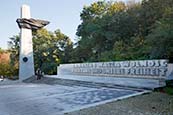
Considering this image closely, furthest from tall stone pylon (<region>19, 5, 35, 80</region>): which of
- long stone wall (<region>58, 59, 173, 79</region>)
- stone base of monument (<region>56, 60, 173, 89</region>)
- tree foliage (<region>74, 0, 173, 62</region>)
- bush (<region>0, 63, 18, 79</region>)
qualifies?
bush (<region>0, 63, 18, 79</region>)

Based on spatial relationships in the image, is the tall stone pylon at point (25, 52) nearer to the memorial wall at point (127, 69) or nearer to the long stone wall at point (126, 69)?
the long stone wall at point (126, 69)

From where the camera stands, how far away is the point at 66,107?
8578 mm

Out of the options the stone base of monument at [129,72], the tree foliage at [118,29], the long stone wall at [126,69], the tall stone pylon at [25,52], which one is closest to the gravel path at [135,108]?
the stone base of monument at [129,72]

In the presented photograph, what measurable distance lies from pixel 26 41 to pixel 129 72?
1264 centimetres

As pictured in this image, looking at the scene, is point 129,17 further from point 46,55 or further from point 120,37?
point 46,55

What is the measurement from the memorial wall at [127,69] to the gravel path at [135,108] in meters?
5.39

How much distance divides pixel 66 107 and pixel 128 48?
47.8 ft

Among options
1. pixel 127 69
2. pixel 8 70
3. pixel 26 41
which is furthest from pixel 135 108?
pixel 8 70

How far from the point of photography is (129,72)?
16.6 meters

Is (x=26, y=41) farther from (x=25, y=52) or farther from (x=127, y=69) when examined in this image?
(x=127, y=69)

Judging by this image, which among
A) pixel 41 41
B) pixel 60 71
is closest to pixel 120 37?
pixel 60 71

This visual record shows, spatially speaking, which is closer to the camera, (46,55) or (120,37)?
(120,37)

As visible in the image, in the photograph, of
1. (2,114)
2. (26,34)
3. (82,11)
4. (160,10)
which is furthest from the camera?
(82,11)

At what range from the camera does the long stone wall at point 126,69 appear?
1433 cm
